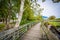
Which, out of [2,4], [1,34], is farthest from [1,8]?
[1,34]

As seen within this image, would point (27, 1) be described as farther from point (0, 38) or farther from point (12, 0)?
point (0, 38)

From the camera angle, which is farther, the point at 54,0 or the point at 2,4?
the point at 2,4

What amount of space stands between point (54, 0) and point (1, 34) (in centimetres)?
744

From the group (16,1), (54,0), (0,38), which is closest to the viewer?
(0,38)

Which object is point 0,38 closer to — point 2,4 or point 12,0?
point 12,0

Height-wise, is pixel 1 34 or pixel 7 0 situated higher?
pixel 7 0

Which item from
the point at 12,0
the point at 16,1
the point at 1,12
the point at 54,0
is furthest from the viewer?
the point at 1,12

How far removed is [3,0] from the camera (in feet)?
53.0

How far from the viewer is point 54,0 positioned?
1051cm

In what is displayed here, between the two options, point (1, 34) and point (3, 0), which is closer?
point (1, 34)

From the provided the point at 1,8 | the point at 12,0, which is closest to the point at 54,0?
the point at 12,0

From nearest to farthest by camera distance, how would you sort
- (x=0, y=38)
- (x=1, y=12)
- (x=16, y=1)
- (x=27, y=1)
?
1. (x=0, y=38)
2. (x=16, y=1)
3. (x=27, y=1)
4. (x=1, y=12)

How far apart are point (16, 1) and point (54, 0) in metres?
6.73

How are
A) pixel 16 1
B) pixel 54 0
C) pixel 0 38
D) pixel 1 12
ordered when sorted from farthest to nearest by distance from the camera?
1. pixel 1 12
2. pixel 16 1
3. pixel 54 0
4. pixel 0 38
